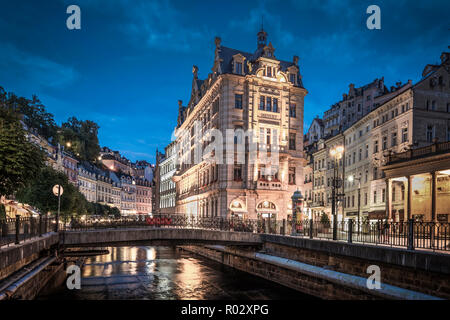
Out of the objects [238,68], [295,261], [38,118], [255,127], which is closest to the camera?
[295,261]

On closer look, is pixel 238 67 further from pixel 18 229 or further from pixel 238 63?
pixel 18 229

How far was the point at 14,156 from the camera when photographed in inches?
685

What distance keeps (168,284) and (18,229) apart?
13.9 m

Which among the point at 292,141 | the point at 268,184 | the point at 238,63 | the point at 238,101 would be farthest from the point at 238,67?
the point at 268,184

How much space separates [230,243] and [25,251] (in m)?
15.6

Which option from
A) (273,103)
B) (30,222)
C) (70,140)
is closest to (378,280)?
(30,222)

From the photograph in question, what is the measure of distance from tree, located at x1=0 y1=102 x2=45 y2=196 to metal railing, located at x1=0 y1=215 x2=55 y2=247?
6.25 ft

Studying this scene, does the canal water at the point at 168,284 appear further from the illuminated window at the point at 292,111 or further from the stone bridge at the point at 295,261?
the illuminated window at the point at 292,111

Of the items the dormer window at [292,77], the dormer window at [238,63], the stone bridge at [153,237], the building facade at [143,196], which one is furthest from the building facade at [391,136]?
the building facade at [143,196]

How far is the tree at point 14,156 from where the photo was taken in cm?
1717

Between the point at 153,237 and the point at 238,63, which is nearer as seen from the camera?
the point at 153,237

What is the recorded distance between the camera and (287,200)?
49531 mm

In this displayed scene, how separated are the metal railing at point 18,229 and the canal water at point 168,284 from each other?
4628mm

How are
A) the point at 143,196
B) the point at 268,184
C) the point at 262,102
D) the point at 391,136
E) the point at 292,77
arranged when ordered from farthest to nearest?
the point at 143,196 < the point at 292,77 < the point at 262,102 < the point at 268,184 < the point at 391,136
